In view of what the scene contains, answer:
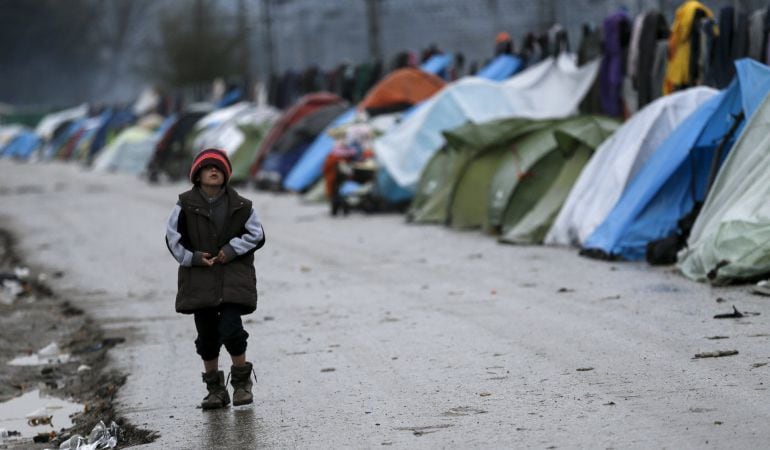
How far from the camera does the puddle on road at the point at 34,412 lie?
795cm

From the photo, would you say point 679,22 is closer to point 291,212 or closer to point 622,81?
point 622,81

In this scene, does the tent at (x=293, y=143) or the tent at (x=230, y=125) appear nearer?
the tent at (x=293, y=143)

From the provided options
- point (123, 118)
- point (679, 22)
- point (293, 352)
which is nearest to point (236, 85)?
point (123, 118)

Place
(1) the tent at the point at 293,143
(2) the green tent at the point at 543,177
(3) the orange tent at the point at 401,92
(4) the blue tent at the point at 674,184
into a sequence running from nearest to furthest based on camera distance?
(4) the blue tent at the point at 674,184
(2) the green tent at the point at 543,177
(3) the orange tent at the point at 401,92
(1) the tent at the point at 293,143

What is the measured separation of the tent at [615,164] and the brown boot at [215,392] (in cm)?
681

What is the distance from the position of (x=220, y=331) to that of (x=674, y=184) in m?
6.71

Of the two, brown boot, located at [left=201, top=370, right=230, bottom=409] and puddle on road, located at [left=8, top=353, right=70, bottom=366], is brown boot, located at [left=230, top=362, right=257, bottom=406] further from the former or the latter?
puddle on road, located at [left=8, top=353, right=70, bottom=366]

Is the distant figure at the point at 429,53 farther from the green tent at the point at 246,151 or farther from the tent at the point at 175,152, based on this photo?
the tent at the point at 175,152

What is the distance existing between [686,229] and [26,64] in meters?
109

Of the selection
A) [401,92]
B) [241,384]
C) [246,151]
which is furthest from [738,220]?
[246,151]

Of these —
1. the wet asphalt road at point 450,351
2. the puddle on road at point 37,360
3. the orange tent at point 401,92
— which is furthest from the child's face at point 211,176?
the orange tent at point 401,92

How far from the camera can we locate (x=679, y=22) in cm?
1548

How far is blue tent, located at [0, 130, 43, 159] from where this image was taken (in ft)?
201

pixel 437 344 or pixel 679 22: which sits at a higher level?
pixel 679 22
